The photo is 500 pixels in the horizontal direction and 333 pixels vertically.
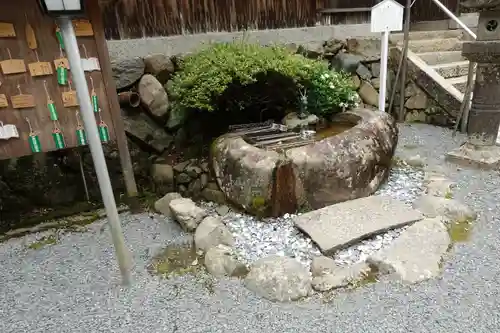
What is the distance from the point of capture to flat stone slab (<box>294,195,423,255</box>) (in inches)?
→ 115

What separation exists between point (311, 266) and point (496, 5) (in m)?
3.39

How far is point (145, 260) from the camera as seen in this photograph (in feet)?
9.94

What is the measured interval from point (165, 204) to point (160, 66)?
70.0 inches

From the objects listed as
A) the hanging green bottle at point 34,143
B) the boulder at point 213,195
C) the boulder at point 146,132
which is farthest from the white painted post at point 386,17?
the hanging green bottle at point 34,143

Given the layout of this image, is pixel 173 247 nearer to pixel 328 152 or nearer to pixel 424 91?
pixel 328 152

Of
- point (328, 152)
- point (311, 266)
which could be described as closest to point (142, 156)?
point (328, 152)

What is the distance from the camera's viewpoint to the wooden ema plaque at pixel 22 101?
3.12m

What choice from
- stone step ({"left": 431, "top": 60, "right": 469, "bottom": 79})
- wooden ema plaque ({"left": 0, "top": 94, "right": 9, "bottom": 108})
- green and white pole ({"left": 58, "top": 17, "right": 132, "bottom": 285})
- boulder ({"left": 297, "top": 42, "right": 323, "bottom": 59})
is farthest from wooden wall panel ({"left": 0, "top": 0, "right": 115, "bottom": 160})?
stone step ({"left": 431, "top": 60, "right": 469, "bottom": 79})

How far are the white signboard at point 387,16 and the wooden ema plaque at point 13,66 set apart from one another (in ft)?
13.0

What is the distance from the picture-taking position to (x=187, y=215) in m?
3.39

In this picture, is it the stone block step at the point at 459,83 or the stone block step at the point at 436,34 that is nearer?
the stone block step at the point at 459,83

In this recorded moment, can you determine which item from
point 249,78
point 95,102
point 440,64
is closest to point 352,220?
point 249,78

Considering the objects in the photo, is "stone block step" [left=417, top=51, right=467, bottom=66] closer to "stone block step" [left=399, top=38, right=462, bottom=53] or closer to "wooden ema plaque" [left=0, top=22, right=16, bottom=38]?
"stone block step" [left=399, top=38, right=462, bottom=53]

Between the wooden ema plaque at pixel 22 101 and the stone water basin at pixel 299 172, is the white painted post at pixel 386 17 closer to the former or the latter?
the stone water basin at pixel 299 172
